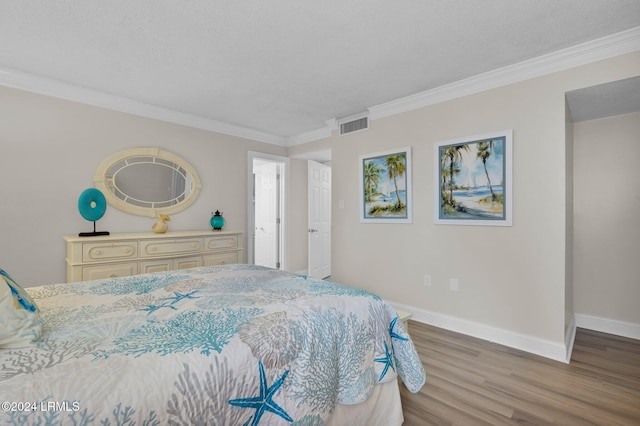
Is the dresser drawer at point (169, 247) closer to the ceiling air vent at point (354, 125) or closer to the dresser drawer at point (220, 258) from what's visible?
the dresser drawer at point (220, 258)

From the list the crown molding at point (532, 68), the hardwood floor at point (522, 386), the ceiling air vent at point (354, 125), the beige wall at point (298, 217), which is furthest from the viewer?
the beige wall at point (298, 217)

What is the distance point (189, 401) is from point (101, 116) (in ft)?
11.3

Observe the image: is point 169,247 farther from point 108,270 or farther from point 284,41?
point 284,41

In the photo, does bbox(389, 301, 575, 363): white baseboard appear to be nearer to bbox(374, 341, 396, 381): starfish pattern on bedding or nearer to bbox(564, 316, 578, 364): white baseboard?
bbox(564, 316, 578, 364): white baseboard

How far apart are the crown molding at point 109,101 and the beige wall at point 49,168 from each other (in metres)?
0.06

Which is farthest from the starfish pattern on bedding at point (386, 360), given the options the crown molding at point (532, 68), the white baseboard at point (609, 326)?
the white baseboard at point (609, 326)

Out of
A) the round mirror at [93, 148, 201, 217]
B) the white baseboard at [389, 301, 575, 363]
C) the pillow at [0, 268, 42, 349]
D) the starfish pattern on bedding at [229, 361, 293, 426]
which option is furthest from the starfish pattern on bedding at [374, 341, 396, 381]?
the round mirror at [93, 148, 201, 217]

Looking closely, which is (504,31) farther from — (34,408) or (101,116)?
(101,116)

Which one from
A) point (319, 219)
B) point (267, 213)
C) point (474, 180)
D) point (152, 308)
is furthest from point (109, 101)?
point (474, 180)

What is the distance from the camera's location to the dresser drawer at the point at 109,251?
2.76 meters

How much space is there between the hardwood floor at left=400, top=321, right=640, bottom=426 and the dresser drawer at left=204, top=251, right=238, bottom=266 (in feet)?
7.77

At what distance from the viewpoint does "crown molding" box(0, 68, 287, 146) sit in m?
2.71

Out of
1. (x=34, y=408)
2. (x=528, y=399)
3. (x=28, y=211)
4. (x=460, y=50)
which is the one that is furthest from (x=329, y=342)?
(x=28, y=211)

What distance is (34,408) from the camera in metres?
0.69
